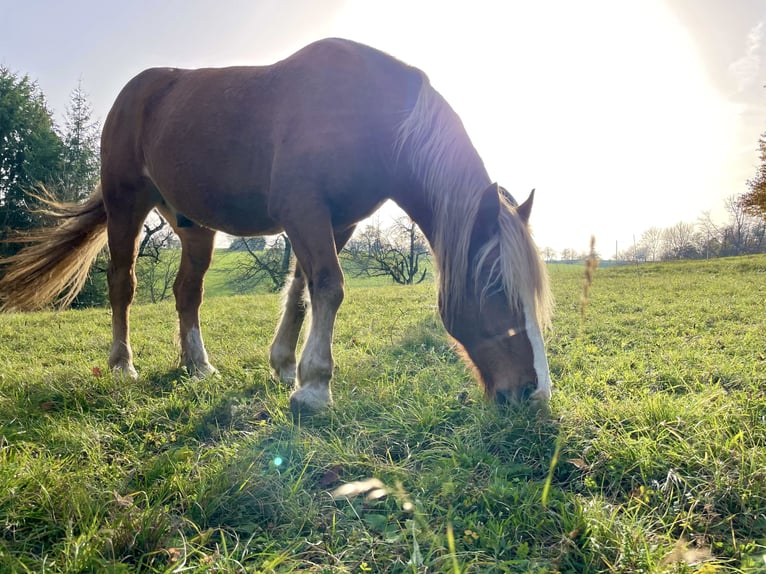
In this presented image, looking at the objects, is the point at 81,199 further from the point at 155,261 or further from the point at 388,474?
the point at 388,474

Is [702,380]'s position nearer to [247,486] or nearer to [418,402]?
[418,402]

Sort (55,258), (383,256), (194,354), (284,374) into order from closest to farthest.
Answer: (284,374)
(194,354)
(55,258)
(383,256)

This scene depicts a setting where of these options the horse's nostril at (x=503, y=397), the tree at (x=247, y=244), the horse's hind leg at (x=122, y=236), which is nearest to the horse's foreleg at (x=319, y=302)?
the horse's nostril at (x=503, y=397)

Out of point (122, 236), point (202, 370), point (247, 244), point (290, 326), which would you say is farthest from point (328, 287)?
point (247, 244)

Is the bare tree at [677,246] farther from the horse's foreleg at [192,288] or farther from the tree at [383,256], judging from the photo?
the tree at [383,256]

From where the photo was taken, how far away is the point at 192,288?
4266 mm

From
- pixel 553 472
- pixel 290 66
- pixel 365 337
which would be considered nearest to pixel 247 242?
pixel 365 337

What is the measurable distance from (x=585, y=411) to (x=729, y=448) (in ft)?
2.02

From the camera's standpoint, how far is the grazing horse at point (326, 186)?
98.5 inches

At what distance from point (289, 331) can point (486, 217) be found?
1.97 meters

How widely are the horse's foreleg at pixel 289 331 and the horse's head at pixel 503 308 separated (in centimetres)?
155

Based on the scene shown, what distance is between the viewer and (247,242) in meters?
30.8

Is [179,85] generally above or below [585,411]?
above

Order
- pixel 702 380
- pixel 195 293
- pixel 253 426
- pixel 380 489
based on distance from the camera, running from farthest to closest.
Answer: pixel 195 293 → pixel 702 380 → pixel 253 426 → pixel 380 489
